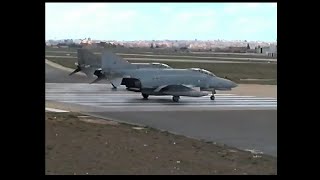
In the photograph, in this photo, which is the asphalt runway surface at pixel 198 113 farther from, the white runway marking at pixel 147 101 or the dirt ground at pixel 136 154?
the dirt ground at pixel 136 154

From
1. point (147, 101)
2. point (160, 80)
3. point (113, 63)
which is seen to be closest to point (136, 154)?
point (147, 101)

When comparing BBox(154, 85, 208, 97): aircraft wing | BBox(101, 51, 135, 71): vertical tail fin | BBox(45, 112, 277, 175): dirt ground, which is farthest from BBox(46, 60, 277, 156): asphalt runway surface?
BBox(101, 51, 135, 71): vertical tail fin

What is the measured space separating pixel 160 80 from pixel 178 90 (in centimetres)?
113

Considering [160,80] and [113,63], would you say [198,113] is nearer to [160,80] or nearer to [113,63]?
[160,80]

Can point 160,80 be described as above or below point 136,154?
above

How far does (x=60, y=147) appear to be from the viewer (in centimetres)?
1086

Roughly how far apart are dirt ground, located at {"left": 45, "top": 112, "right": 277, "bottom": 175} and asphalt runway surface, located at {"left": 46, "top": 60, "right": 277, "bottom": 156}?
132cm

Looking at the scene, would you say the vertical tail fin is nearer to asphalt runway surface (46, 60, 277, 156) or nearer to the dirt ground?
asphalt runway surface (46, 60, 277, 156)

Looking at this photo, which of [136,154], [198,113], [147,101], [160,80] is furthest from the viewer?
[160,80]

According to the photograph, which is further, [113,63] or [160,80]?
[113,63]

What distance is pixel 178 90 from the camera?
81.5 ft

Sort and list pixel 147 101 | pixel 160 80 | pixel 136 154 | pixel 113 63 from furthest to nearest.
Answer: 1. pixel 113 63
2. pixel 160 80
3. pixel 147 101
4. pixel 136 154

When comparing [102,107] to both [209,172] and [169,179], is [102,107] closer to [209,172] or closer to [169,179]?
[209,172]
